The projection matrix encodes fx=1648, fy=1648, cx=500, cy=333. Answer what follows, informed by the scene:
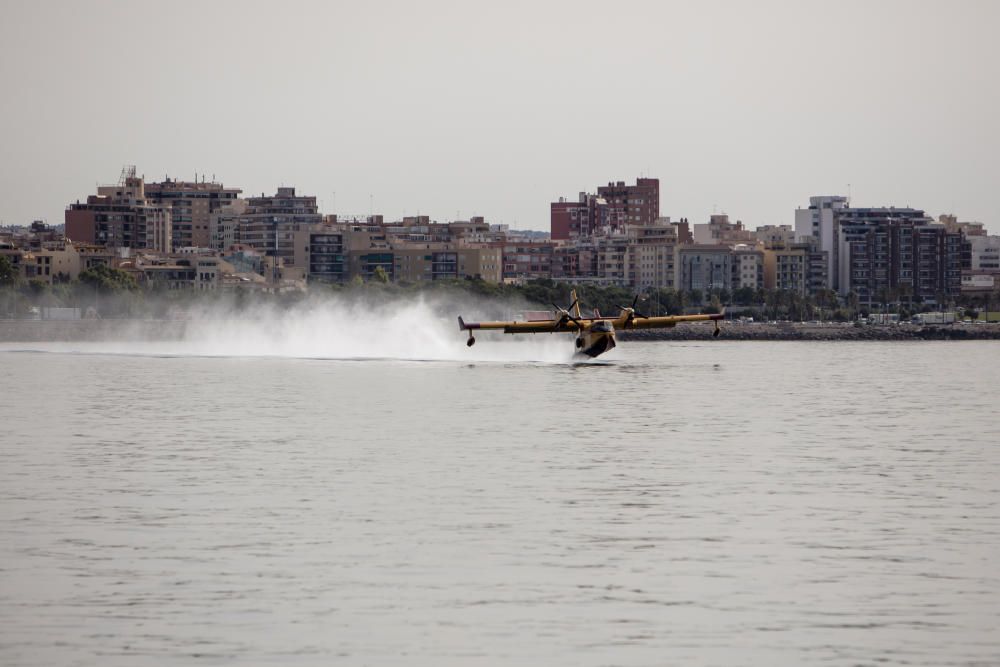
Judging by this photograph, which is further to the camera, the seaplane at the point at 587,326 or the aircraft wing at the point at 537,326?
the aircraft wing at the point at 537,326

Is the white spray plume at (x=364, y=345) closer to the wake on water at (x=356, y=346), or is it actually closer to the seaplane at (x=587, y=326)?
the wake on water at (x=356, y=346)

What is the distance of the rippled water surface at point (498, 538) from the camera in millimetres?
26203

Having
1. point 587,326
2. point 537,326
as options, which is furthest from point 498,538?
point 537,326

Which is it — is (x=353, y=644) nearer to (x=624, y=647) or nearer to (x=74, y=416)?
(x=624, y=647)

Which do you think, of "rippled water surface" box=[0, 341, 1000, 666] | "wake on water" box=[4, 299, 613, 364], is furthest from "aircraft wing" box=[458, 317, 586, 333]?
"rippled water surface" box=[0, 341, 1000, 666]

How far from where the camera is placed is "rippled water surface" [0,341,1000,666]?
86.0ft

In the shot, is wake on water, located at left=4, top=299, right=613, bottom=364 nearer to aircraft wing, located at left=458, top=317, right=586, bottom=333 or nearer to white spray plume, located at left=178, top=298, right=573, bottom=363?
white spray plume, located at left=178, top=298, right=573, bottom=363

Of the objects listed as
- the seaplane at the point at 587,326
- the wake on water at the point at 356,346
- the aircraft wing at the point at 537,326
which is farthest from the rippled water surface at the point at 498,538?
the wake on water at the point at 356,346

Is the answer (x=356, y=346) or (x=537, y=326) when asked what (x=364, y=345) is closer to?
(x=356, y=346)

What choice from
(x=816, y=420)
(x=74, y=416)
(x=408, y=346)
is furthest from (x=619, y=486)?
(x=408, y=346)

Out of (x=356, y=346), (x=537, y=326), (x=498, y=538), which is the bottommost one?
(x=498, y=538)

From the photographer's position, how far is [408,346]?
156m

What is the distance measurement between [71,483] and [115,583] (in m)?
15.8

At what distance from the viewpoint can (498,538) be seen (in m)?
35.6
